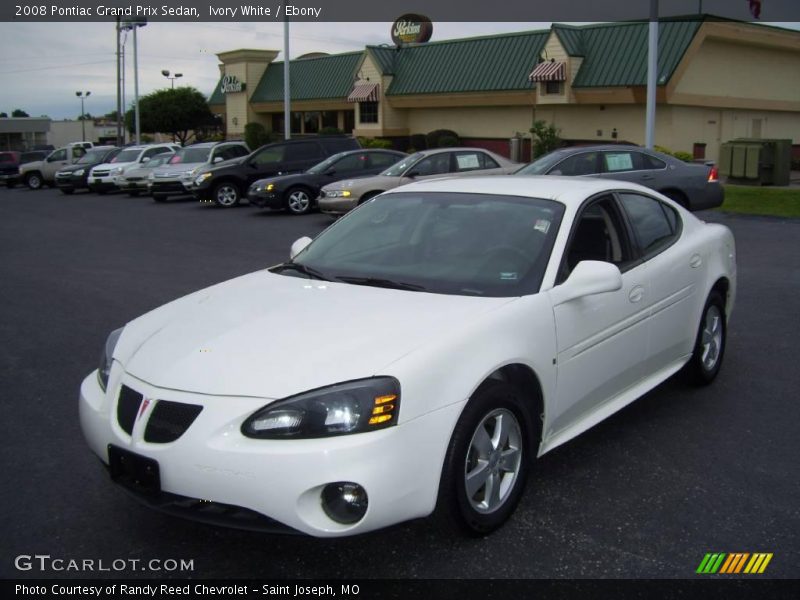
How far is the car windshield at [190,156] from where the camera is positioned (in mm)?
26719

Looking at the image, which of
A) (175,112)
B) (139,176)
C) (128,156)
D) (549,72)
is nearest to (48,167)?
(128,156)

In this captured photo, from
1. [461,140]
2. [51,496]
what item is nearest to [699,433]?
[51,496]

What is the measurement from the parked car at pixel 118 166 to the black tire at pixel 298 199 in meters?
10.8

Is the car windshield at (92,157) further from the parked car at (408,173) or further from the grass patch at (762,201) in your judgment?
the grass patch at (762,201)

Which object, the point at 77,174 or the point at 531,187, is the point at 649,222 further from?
the point at 77,174

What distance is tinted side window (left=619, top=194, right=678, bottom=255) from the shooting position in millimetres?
5414

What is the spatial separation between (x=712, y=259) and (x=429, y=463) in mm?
3431

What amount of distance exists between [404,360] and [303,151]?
20591mm

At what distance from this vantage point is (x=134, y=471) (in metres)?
3.59

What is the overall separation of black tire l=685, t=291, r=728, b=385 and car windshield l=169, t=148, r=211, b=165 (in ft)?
74.0

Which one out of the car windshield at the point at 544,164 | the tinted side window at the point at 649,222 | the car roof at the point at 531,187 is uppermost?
the car windshield at the point at 544,164

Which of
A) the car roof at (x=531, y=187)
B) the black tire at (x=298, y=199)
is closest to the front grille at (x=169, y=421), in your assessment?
the car roof at (x=531, y=187)

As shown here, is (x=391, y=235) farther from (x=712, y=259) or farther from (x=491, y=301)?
(x=712, y=259)

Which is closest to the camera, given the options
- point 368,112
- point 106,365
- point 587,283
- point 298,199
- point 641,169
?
point 106,365
